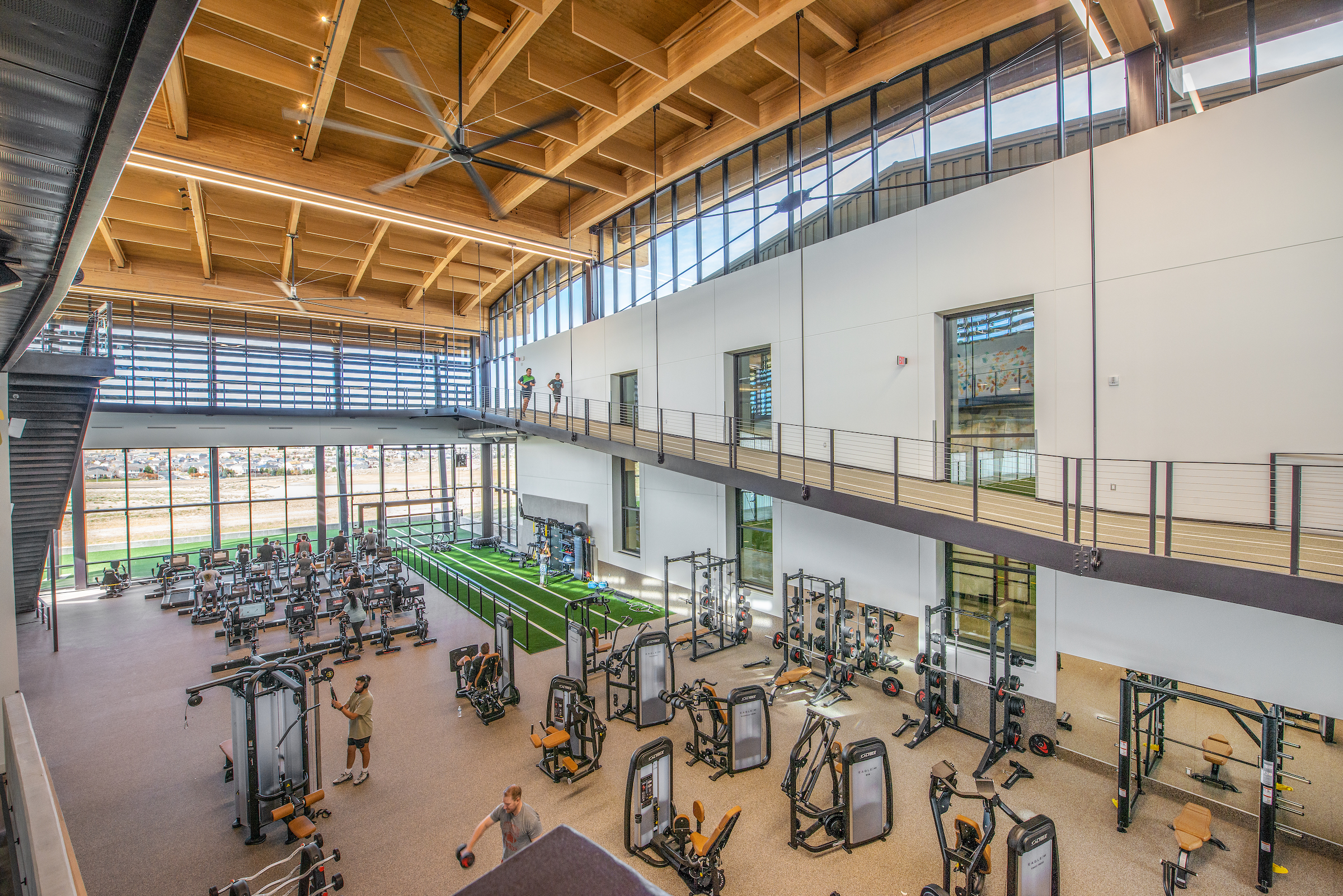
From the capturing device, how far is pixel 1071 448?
6.12 meters

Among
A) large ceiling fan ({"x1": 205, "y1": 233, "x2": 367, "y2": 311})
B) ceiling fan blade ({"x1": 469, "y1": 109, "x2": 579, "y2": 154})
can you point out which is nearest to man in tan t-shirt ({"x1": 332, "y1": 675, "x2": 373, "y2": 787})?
ceiling fan blade ({"x1": 469, "y1": 109, "x2": 579, "y2": 154})

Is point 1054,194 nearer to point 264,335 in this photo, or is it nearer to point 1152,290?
point 1152,290

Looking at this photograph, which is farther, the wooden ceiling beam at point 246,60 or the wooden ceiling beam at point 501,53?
the wooden ceiling beam at point 246,60

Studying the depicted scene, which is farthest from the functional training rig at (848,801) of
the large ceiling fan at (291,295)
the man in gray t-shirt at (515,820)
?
the large ceiling fan at (291,295)

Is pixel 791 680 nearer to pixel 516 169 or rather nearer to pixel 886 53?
pixel 516 169

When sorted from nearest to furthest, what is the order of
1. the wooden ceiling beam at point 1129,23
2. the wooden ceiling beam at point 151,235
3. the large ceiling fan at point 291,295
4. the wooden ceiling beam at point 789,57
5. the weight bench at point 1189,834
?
the weight bench at point 1189,834 → the wooden ceiling beam at point 1129,23 → the wooden ceiling beam at point 789,57 → the wooden ceiling beam at point 151,235 → the large ceiling fan at point 291,295

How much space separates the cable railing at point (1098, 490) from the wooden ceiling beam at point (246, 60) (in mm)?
7133

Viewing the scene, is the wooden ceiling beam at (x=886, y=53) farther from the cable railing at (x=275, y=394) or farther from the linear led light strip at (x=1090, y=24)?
the cable railing at (x=275, y=394)

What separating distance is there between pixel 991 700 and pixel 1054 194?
5.68m

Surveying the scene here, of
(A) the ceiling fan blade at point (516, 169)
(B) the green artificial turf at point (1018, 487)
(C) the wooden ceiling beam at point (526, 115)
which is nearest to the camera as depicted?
(A) the ceiling fan blade at point (516, 169)

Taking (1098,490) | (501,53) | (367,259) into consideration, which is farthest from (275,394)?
(1098,490)

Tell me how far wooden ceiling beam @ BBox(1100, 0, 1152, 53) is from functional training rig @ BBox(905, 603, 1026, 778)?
6255mm

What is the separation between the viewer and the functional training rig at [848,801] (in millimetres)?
4941

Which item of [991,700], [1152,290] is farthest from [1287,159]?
[991,700]
